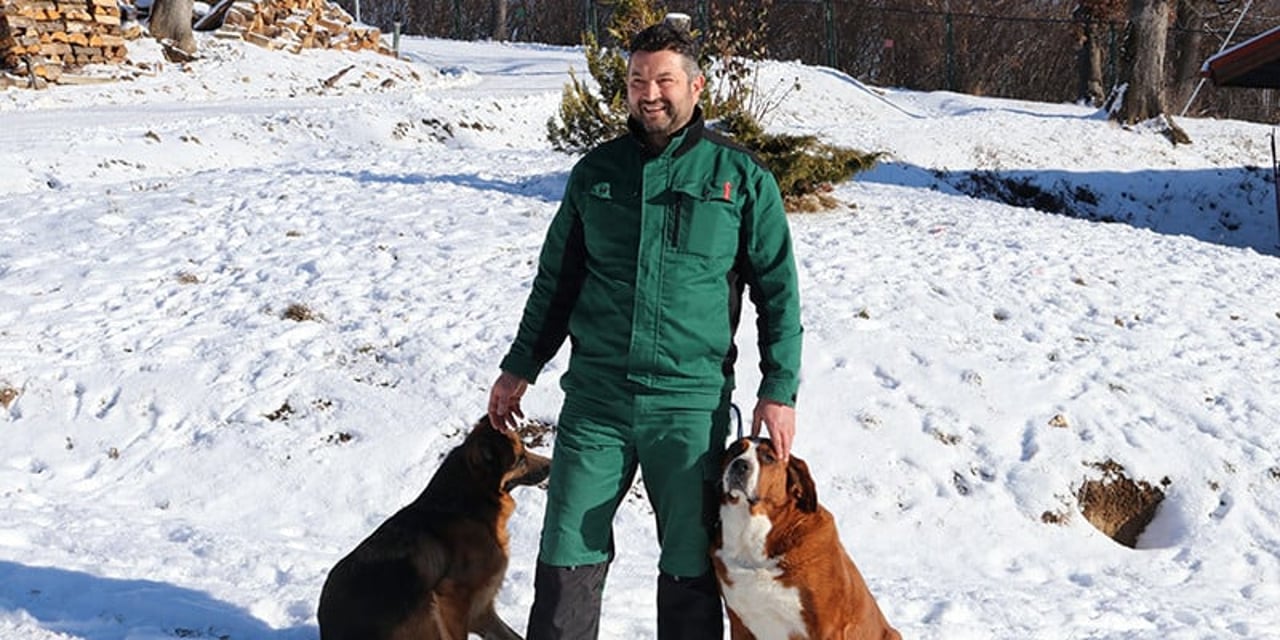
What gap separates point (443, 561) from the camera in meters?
3.44

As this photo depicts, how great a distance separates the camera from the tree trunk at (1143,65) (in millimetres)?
18359

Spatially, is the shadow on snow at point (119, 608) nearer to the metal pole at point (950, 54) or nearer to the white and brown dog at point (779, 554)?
the white and brown dog at point (779, 554)

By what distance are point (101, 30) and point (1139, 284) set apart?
1487cm

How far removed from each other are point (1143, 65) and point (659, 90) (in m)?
18.0

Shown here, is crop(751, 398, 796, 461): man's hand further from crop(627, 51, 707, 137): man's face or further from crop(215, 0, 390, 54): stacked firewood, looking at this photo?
crop(215, 0, 390, 54): stacked firewood

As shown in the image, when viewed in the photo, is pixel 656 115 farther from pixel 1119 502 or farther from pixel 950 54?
pixel 950 54

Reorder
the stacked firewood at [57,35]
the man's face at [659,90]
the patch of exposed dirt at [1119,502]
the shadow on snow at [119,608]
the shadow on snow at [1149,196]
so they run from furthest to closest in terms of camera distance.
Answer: the stacked firewood at [57,35] → the shadow on snow at [1149,196] → the patch of exposed dirt at [1119,502] → the shadow on snow at [119,608] → the man's face at [659,90]

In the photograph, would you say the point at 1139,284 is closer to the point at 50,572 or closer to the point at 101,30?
the point at 50,572

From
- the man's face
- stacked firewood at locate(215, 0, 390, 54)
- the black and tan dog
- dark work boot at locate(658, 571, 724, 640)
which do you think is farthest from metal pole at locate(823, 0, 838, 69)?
dark work boot at locate(658, 571, 724, 640)

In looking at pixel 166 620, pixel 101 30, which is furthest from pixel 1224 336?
pixel 101 30

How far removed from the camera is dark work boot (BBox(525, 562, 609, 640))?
3104 mm

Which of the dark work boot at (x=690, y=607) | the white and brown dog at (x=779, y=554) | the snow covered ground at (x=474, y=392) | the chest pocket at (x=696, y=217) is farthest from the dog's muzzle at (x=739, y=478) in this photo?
→ the snow covered ground at (x=474, y=392)

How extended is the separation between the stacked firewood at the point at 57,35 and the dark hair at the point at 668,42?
51.2 feet

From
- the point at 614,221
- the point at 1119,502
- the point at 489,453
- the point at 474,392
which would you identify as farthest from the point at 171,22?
the point at 614,221
